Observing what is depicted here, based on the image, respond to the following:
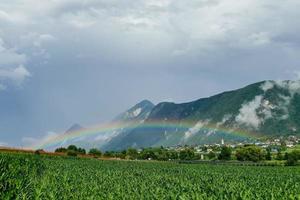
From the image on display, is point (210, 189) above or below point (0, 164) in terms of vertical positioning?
below

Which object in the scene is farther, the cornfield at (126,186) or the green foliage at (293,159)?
the green foliage at (293,159)

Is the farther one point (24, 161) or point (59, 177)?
point (24, 161)

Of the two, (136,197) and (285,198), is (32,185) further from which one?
(285,198)

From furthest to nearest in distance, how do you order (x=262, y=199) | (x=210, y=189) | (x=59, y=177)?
(x=59, y=177)
(x=210, y=189)
(x=262, y=199)

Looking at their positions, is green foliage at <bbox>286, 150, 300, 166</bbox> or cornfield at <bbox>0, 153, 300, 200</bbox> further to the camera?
green foliage at <bbox>286, 150, 300, 166</bbox>

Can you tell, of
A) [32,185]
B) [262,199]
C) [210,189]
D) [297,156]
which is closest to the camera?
[262,199]

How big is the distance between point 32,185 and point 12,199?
1168 cm

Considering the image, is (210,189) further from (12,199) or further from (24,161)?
(24,161)

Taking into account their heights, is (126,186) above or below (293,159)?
below

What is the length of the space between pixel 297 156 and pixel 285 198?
169m

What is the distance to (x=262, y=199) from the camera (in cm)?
2944

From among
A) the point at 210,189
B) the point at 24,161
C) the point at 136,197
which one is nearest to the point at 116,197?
the point at 136,197

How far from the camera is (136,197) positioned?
102 ft

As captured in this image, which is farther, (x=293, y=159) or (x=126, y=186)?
(x=293, y=159)
